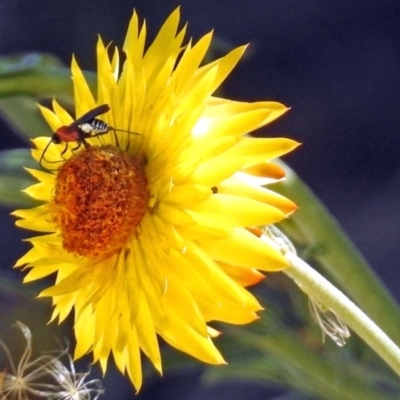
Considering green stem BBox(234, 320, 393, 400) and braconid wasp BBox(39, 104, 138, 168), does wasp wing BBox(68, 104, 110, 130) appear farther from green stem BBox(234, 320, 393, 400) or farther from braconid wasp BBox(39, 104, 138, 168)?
green stem BBox(234, 320, 393, 400)

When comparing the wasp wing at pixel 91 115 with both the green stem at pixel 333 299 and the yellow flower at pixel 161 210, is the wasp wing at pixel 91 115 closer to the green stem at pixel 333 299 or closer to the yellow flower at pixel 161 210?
the yellow flower at pixel 161 210

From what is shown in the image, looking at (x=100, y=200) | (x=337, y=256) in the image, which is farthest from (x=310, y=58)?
(x=100, y=200)

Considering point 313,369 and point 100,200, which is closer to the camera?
point 100,200

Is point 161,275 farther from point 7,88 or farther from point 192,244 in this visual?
point 7,88

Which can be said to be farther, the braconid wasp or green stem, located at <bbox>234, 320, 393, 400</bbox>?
green stem, located at <bbox>234, 320, 393, 400</bbox>

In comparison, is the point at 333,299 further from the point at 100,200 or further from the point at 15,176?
the point at 15,176

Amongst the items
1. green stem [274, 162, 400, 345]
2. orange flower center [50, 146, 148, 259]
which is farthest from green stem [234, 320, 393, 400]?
orange flower center [50, 146, 148, 259]
